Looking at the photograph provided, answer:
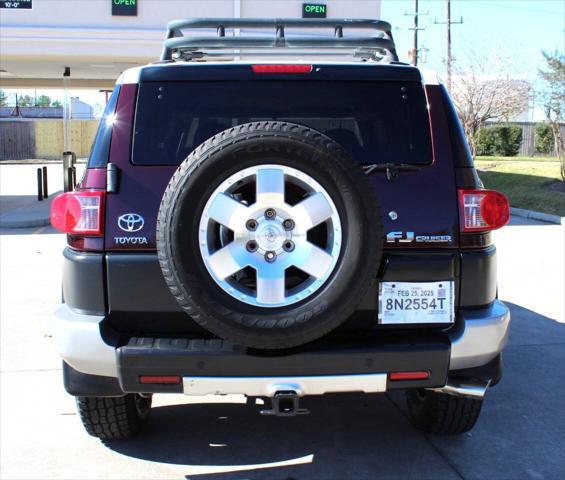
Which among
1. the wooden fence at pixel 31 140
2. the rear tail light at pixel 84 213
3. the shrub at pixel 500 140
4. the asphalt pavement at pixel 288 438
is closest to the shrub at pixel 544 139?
the shrub at pixel 500 140

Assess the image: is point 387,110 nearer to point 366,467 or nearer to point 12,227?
A: point 366,467

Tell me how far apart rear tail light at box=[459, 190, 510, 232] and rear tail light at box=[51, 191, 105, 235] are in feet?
5.49

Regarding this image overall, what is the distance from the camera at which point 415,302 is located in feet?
10.3

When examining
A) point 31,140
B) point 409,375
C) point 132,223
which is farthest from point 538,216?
point 31,140

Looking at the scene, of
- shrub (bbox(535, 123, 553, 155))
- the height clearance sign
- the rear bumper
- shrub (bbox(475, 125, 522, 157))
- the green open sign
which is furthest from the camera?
shrub (bbox(535, 123, 553, 155))

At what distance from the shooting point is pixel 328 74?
10.8ft

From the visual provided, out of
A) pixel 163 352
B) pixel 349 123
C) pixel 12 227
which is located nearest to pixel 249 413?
pixel 163 352

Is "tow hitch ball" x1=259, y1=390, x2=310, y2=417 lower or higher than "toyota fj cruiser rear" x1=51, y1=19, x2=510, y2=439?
lower

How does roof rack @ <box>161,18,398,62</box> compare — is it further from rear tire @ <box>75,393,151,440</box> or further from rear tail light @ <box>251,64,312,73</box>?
rear tire @ <box>75,393,151,440</box>

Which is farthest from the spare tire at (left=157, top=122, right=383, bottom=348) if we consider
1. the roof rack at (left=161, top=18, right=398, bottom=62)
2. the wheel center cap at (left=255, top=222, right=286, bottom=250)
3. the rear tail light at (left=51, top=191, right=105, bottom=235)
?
the roof rack at (left=161, top=18, right=398, bottom=62)

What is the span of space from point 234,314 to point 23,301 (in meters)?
5.01

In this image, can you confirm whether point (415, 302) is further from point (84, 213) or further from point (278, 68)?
point (84, 213)

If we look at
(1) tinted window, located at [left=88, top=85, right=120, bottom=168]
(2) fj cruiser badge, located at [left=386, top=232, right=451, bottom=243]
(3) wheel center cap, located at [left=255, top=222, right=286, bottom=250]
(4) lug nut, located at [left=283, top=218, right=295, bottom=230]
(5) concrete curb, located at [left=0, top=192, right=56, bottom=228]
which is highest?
(1) tinted window, located at [left=88, top=85, right=120, bottom=168]

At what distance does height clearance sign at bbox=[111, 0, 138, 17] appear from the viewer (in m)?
13.2
